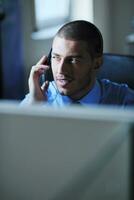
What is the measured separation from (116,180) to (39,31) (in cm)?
119

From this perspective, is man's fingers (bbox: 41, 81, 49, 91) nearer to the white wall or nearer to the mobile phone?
the mobile phone

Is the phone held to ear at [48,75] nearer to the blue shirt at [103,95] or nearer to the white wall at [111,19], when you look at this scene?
the blue shirt at [103,95]

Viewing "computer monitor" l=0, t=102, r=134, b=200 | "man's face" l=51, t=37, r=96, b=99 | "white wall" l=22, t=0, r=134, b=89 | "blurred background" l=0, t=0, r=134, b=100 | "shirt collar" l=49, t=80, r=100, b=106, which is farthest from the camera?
"white wall" l=22, t=0, r=134, b=89

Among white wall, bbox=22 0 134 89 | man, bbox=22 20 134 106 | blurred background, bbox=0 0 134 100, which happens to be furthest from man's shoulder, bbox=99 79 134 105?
white wall, bbox=22 0 134 89

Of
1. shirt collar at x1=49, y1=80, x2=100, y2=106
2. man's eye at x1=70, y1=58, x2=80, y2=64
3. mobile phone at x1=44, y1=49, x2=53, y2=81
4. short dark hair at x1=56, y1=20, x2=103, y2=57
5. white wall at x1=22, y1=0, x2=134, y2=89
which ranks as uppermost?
short dark hair at x1=56, y1=20, x2=103, y2=57

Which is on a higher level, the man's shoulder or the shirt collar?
the shirt collar

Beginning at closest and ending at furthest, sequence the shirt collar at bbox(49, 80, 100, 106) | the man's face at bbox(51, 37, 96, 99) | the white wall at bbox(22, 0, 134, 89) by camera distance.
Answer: the shirt collar at bbox(49, 80, 100, 106) < the man's face at bbox(51, 37, 96, 99) < the white wall at bbox(22, 0, 134, 89)

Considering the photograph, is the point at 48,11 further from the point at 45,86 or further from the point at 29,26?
the point at 45,86

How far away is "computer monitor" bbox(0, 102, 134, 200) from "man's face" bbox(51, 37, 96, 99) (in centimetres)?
48

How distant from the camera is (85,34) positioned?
0.95 meters

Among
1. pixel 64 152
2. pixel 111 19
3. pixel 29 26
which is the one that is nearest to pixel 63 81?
pixel 64 152

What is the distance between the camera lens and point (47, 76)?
37.8 inches

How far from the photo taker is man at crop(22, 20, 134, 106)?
889 millimetres

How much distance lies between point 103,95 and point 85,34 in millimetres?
164
